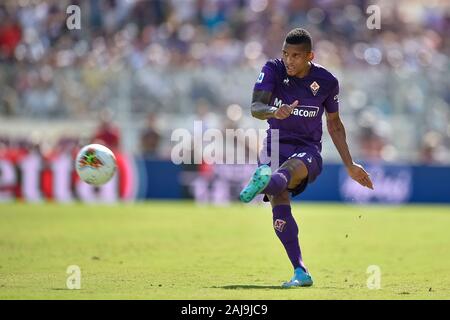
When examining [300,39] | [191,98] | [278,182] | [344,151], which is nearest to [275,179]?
[278,182]

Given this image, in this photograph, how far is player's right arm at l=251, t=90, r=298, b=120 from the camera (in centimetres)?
947

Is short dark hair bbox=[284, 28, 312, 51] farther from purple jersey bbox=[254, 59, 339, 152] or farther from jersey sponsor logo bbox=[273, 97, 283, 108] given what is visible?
jersey sponsor logo bbox=[273, 97, 283, 108]

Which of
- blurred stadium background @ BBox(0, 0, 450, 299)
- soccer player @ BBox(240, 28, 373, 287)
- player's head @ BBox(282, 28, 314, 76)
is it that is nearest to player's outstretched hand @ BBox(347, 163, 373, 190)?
soccer player @ BBox(240, 28, 373, 287)

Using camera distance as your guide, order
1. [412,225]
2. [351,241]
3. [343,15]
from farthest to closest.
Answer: [343,15]
[412,225]
[351,241]

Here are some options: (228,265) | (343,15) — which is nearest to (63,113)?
(343,15)

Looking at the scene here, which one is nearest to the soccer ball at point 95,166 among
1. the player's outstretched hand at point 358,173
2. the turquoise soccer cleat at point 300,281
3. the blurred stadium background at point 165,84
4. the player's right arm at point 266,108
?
the player's right arm at point 266,108

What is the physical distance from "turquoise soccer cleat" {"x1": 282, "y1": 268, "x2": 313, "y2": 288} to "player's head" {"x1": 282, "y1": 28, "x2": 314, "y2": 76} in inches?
87.3

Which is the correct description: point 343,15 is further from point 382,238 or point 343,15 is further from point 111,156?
point 111,156

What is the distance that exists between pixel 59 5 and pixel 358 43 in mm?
8716

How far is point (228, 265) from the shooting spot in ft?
41.1

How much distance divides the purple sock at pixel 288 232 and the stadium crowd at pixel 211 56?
49.9ft

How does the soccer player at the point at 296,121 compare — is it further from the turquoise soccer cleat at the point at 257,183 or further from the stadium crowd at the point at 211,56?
the stadium crowd at the point at 211,56

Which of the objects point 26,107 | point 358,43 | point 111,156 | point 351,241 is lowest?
point 351,241

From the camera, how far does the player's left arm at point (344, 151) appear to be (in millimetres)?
10672
